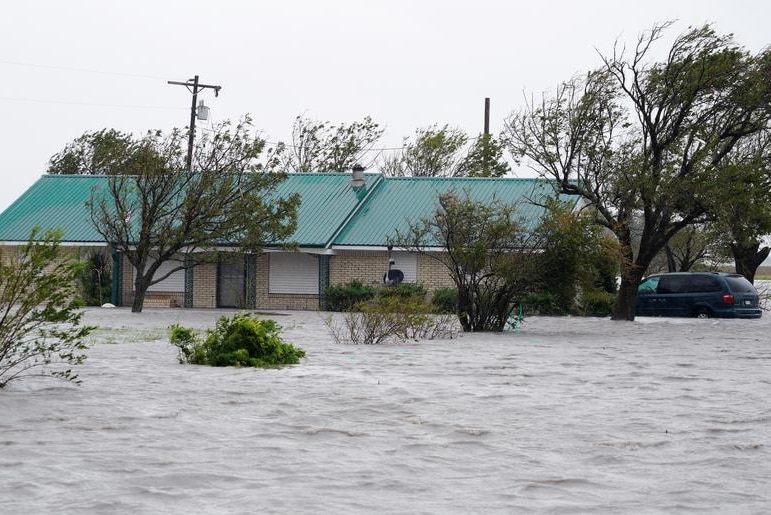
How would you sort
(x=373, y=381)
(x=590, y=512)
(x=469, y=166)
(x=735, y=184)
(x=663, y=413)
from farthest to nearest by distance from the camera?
(x=469, y=166)
(x=735, y=184)
(x=373, y=381)
(x=663, y=413)
(x=590, y=512)

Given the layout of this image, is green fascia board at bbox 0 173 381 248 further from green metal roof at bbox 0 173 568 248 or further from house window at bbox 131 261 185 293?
house window at bbox 131 261 185 293

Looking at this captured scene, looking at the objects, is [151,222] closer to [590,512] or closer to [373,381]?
[373,381]

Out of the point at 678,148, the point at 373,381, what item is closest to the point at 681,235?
the point at 678,148

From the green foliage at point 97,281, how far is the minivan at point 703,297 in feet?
62.3

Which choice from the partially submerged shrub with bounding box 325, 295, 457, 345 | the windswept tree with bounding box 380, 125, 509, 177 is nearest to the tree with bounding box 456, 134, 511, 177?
the windswept tree with bounding box 380, 125, 509, 177

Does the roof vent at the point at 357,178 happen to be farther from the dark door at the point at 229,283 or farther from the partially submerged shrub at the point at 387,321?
the partially submerged shrub at the point at 387,321

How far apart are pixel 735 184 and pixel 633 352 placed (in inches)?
444

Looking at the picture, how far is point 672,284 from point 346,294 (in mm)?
10616

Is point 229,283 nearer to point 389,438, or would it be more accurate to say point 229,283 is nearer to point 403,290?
point 403,290

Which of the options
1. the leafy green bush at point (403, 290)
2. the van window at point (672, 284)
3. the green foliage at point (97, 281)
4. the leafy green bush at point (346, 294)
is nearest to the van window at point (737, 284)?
the van window at point (672, 284)

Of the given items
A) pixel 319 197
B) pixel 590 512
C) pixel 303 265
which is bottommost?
pixel 590 512

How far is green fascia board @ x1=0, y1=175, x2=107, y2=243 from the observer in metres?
42.7

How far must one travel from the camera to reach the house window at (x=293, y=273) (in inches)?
1606

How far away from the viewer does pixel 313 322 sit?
2975 centimetres
